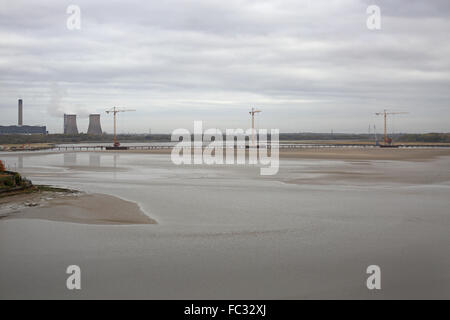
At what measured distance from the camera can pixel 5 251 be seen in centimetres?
1059

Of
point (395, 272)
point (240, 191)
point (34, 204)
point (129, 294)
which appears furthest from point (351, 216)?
point (34, 204)

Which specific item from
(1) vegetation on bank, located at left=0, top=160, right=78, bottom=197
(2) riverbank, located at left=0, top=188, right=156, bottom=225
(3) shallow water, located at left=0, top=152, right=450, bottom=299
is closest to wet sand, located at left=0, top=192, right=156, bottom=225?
(2) riverbank, located at left=0, top=188, right=156, bottom=225

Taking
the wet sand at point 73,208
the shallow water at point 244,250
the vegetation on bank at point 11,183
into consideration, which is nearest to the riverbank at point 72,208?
the wet sand at point 73,208

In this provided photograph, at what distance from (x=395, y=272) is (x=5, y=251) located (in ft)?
29.5

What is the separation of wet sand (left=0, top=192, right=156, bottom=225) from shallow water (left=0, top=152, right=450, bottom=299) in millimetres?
703

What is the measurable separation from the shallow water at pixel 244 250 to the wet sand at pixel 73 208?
70 cm

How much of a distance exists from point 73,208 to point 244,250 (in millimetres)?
8042

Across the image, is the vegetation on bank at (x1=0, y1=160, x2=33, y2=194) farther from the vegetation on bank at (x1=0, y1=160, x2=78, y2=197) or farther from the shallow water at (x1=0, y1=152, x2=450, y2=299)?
the shallow water at (x1=0, y1=152, x2=450, y2=299)

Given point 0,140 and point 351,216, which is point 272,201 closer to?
point 351,216

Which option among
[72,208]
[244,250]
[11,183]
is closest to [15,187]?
[11,183]

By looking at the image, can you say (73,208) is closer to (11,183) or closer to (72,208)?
(72,208)

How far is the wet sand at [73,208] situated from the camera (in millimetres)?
14422

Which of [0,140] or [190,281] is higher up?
[0,140]

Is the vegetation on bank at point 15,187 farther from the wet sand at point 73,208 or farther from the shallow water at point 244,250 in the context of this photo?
the shallow water at point 244,250
